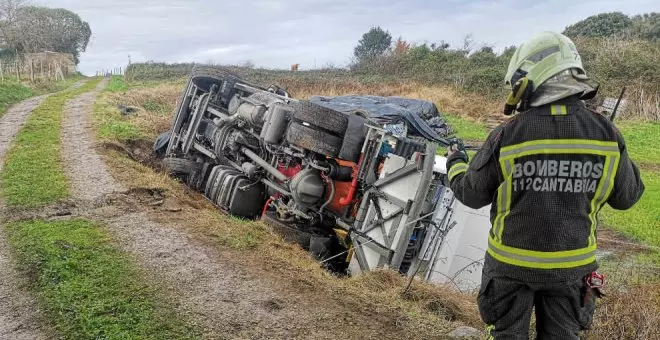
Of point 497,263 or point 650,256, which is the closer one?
point 497,263

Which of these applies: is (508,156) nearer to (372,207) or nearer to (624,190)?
(624,190)

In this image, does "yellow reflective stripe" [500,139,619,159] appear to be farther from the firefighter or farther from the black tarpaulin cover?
the black tarpaulin cover

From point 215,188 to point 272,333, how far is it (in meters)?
4.86

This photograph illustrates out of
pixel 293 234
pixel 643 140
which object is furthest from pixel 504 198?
pixel 643 140

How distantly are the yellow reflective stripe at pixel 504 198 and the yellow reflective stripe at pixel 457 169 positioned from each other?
0.28m

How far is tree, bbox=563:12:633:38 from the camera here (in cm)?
3284

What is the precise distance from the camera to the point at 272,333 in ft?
11.9

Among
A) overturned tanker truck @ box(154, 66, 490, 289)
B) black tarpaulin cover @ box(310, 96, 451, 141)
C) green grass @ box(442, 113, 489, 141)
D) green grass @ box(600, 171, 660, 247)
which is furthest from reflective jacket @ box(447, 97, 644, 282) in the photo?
green grass @ box(442, 113, 489, 141)

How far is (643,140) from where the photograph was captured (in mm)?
16406

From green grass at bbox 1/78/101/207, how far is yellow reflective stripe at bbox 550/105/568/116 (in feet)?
19.5

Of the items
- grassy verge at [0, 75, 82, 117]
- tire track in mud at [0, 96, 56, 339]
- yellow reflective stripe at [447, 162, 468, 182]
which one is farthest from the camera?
grassy verge at [0, 75, 82, 117]

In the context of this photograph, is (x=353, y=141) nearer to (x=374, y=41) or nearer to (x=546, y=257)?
(x=546, y=257)

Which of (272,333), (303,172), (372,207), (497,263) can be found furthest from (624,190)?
(303,172)

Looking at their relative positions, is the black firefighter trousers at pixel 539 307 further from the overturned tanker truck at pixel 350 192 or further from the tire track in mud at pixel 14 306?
the tire track in mud at pixel 14 306
